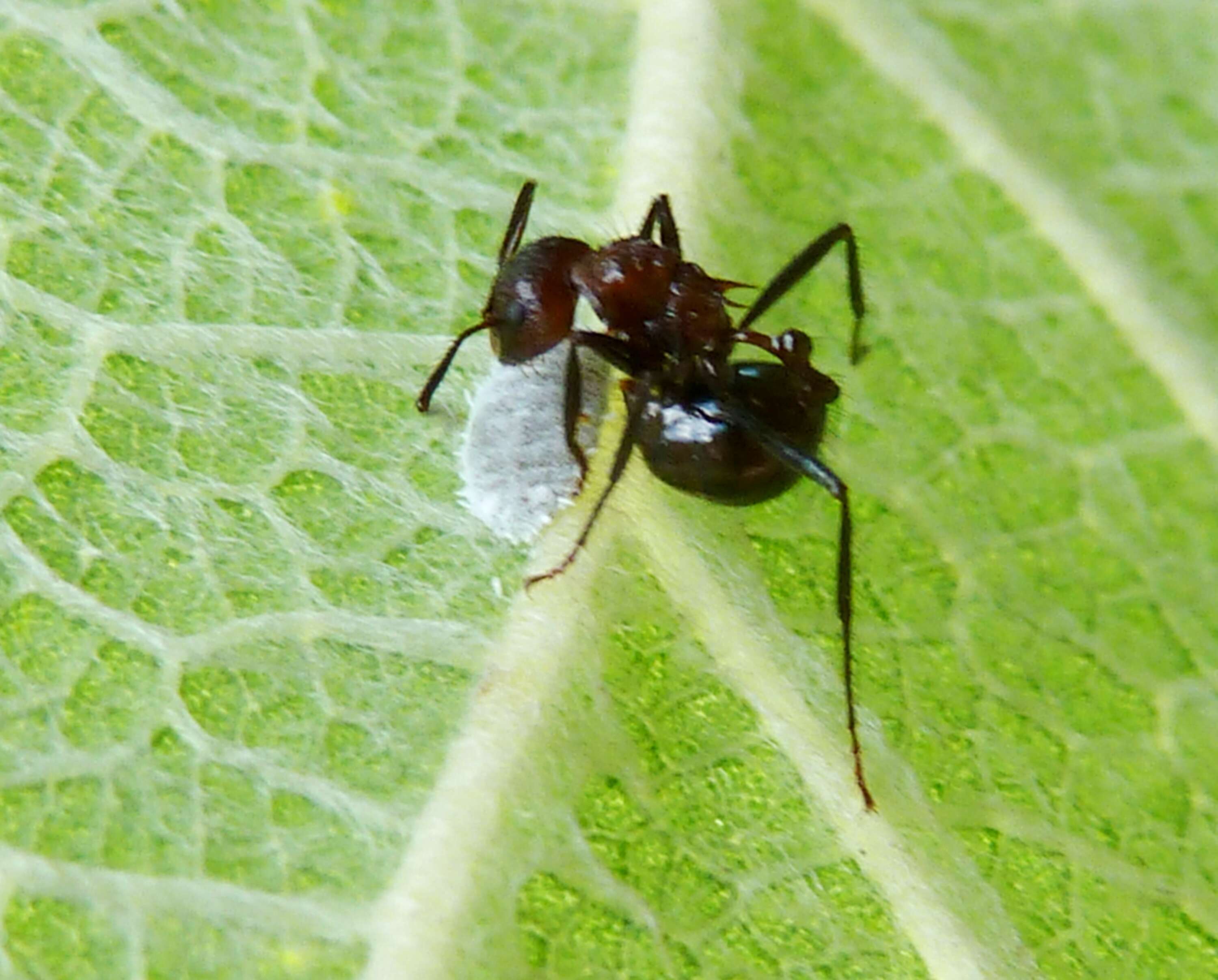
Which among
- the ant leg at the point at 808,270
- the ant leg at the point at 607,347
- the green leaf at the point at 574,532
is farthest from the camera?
the ant leg at the point at 808,270

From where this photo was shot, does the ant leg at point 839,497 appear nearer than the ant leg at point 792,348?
Yes

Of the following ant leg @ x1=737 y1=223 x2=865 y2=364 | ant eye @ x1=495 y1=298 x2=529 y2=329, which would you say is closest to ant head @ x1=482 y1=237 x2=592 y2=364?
ant eye @ x1=495 y1=298 x2=529 y2=329

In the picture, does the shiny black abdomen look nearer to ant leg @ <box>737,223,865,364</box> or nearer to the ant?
the ant

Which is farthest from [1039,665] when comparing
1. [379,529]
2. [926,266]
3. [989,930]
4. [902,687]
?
[379,529]

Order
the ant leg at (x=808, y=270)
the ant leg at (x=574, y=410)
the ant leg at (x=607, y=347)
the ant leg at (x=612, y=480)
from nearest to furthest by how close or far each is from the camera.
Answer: the ant leg at (x=612, y=480), the ant leg at (x=574, y=410), the ant leg at (x=607, y=347), the ant leg at (x=808, y=270)

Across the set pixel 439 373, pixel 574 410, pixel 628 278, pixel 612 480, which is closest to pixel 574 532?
pixel 612 480

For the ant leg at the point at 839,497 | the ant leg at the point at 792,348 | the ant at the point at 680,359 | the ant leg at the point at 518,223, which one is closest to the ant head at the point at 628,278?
the ant at the point at 680,359

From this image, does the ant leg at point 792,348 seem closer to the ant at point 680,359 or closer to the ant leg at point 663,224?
the ant at point 680,359
